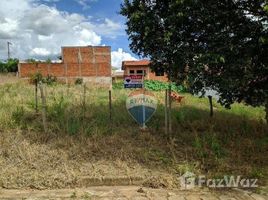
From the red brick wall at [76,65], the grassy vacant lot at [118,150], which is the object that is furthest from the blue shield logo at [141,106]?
the red brick wall at [76,65]

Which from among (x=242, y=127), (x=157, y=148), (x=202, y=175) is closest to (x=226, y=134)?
(x=242, y=127)

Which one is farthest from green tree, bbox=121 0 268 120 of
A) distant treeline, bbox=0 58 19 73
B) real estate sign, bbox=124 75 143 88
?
distant treeline, bbox=0 58 19 73

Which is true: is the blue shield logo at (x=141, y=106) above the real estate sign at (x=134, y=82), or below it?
below

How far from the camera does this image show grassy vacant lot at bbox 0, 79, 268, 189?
614cm

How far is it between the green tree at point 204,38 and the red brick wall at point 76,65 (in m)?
31.5

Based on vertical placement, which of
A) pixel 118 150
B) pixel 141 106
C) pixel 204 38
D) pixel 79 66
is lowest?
pixel 118 150

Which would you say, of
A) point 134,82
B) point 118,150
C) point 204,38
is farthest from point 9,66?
point 204,38

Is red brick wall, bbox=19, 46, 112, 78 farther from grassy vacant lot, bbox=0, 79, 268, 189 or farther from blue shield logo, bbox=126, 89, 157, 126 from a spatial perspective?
blue shield logo, bbox=126, 89, 157, 126

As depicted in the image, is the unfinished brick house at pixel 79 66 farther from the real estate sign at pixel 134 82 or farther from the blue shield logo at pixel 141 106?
the real estate sign at pixel 134 82

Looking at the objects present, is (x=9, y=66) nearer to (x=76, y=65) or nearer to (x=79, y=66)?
(x=76, y=65)

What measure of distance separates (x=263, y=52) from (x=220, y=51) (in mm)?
1182

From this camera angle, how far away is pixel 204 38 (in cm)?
729

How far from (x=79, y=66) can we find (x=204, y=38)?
3266 centimetres

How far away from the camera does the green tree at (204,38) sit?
680cm
